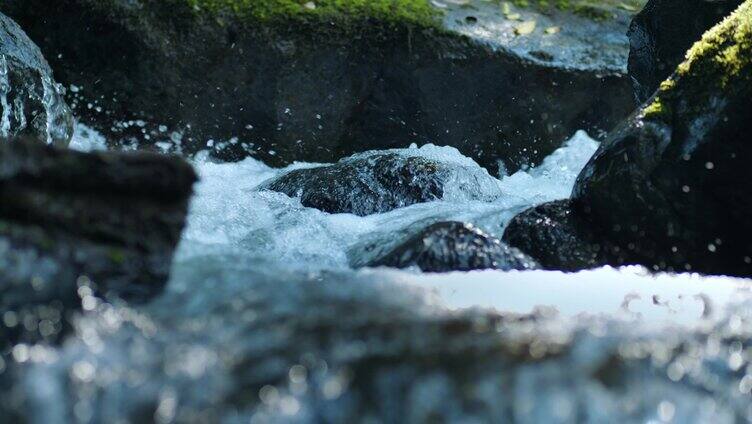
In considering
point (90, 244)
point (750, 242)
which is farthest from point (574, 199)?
point (90, 244)

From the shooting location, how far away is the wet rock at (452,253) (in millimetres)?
4184

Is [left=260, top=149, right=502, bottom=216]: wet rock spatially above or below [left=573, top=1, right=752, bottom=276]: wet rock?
below

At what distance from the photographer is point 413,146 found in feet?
27.9

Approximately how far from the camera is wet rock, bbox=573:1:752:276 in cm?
463

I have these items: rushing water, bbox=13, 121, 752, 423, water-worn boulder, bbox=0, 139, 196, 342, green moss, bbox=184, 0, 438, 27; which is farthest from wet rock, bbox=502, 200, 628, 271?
green moss, bbox=184, 0, 438, 27

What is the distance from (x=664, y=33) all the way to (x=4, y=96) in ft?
15.4

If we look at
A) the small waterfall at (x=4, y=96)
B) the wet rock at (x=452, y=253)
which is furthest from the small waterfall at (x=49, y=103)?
the wet rock at (x=452, y=253)

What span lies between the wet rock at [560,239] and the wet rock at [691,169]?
89mm

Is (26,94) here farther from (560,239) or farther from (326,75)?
(560,239)

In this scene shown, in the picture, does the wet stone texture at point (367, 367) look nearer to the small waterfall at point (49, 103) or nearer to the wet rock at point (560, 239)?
the wet rock at point (560, 239)

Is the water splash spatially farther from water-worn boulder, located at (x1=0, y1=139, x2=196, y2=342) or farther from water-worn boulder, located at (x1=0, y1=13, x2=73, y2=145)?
water-worn boulder, located at (x1=0, y1=139, x2=196, y2=342)

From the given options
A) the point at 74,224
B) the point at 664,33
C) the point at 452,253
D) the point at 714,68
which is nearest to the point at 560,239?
the point at 452,253

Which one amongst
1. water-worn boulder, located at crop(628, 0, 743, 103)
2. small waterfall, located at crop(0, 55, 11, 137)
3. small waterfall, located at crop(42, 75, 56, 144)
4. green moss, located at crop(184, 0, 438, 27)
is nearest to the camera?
small waterfall, located at crop(0, 55, 11, 137)

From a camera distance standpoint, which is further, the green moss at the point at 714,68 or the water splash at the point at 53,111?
the water splash at the point at 53,111
